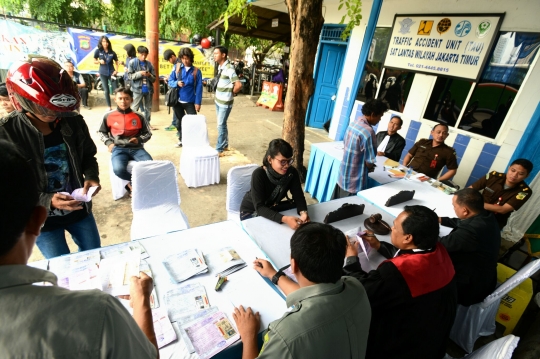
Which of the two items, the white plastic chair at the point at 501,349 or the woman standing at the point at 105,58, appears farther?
the woman standing at the point at 105,58

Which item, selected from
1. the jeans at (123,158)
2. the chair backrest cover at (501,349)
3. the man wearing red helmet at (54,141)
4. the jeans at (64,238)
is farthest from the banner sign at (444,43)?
the jeans at (64,238)

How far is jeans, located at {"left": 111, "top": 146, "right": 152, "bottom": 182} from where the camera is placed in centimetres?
350

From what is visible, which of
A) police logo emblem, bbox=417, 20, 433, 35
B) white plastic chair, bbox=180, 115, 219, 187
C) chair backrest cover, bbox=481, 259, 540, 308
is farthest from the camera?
police logo emblem, bbox=417, 20, 433, 35

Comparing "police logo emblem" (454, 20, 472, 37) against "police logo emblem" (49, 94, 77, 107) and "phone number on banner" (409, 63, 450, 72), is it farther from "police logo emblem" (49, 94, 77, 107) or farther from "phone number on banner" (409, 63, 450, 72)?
"police logo emblem" (49, 94, 77, 107)

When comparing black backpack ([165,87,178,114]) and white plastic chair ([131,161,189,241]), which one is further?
black backpack ([165,87,178,114])

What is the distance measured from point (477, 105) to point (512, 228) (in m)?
2.05

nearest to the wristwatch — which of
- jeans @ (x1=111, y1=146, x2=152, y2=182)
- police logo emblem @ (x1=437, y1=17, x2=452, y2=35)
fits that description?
jeans @ (x1=111, y1=146, x2=152, y2=182)

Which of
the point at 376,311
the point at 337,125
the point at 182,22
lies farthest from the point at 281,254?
the point at 182,22

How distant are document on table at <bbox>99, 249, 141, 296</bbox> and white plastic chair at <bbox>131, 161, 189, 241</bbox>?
2.66ft

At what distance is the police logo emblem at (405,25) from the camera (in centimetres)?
547

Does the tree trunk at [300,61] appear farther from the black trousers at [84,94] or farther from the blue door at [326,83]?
the black trousers at [84,94]

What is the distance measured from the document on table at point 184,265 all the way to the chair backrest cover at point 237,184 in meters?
1.06

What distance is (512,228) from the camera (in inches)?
162

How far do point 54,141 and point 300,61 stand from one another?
336 centimetres
